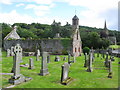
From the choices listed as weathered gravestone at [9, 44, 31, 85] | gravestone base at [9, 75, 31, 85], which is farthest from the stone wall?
gravestone base at [9, 75, 31, 85]

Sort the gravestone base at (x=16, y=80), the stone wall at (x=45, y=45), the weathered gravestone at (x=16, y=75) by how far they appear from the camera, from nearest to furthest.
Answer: the gravestone base at (x=16, y=80) < the weathered gravestone at (x=16, y=75) < the stone wall at (x=45, y=45)

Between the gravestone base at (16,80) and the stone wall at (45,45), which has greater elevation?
the stone wall at (45,45)

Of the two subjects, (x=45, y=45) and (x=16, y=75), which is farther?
(x=45, y=45)

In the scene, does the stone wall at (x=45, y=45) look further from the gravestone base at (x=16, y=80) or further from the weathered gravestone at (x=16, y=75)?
the gravestone base at (x=16, y=80)

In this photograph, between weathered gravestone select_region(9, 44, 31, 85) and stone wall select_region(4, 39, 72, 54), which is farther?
stone wall select_region(4, 39, 72, 54)

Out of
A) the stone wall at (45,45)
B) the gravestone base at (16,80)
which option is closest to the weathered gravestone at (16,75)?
the gravestone base at (16,80)

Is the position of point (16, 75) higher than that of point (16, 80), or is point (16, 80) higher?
point (16, 75)

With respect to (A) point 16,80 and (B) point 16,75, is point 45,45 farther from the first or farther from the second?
(A) point 16,80

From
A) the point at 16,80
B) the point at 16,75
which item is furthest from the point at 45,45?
the point at 16,80

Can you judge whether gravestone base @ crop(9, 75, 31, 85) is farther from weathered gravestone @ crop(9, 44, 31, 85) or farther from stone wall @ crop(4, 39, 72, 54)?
stone wall @ crop(4, 39, 72, 54)

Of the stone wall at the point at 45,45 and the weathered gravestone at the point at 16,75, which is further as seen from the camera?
the stone wall at the point at 45,45

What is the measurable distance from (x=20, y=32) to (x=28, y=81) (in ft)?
189

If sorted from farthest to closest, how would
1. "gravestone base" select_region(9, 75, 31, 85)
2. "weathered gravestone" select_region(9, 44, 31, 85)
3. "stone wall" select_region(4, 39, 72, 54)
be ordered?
"stone wall" select_region(4, 39, 72, 54), "weathered gravestone" select_region(9, 44, 31, 85), "gravestone base" select_region(9, 75, 31, 85)

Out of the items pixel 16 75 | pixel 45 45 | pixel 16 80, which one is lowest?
pixel 16 80
